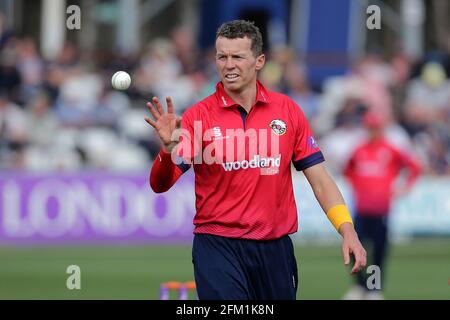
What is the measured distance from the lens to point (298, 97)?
2623 cm

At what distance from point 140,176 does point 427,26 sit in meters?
15.0

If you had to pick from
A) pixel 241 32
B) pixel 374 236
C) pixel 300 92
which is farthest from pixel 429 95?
pixel 241 32

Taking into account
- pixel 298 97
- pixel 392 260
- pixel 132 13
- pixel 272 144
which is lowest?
pixel 392 260

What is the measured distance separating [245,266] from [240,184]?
58cm

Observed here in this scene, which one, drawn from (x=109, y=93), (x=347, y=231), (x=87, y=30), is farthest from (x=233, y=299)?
(x=87, y=30)

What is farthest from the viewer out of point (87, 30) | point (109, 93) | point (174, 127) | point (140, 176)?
point (87, 30)

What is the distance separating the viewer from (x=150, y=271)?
19562 millimetres

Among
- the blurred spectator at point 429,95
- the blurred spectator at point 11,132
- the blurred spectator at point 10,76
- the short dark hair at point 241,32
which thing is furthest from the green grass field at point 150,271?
the short dark hair at point 241,32

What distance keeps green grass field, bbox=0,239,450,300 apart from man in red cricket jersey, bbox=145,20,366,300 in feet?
23.0

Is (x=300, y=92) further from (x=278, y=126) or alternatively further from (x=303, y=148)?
(x=278, y=126)

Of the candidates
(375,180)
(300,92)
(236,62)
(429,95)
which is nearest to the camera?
(236,62)

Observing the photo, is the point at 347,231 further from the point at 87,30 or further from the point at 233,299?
the point at 87,30

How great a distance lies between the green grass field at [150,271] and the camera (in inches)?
655

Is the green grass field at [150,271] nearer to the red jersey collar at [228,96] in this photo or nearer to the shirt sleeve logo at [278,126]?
the red jersey collar at [228,96]
